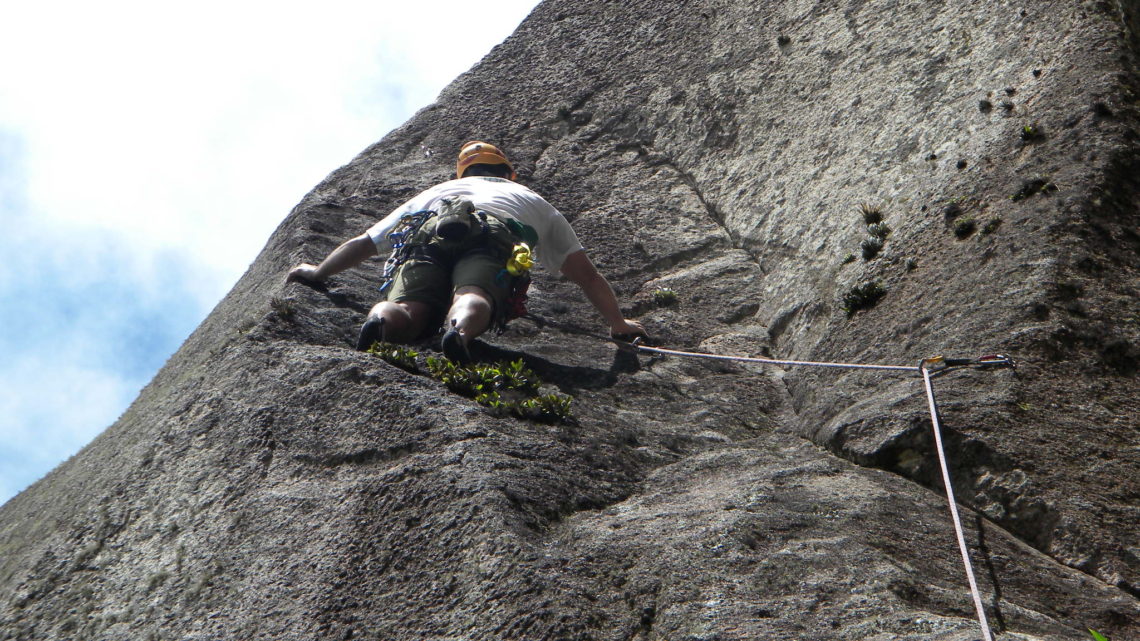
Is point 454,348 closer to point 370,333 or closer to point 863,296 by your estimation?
point 370,333

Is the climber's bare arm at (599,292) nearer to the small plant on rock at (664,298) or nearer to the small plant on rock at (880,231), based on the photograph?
the small plant on rock at (664,298)

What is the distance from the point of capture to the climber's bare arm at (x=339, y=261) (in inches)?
300

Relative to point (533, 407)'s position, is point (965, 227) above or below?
above

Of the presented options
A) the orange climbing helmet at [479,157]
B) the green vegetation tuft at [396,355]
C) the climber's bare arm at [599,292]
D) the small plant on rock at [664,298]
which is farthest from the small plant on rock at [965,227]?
the orange climbing helmet at [479,157]

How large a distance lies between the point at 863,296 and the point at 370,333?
3.12m

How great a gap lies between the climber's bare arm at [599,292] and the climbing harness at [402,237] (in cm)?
111

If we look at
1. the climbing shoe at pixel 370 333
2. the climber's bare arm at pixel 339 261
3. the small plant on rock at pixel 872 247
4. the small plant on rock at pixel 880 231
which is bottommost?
the climbing shoe at pixel 370 333

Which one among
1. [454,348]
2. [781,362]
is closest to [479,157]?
[454,348]

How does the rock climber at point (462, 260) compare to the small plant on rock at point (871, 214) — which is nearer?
the rock climber at point (462, 260)

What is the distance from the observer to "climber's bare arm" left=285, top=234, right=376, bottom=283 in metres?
7.63

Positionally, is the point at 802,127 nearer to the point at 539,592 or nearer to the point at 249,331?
the point at 249,331

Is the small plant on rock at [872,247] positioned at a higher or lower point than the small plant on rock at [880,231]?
lower

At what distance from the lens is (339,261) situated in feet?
25.1

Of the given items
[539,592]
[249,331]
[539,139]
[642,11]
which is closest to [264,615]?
[539,592]
